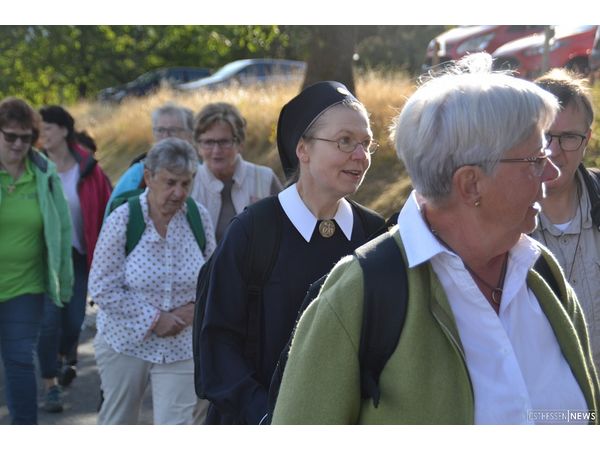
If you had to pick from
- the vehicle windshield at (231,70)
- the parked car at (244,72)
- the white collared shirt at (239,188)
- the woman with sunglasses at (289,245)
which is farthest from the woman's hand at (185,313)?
the vehicle windshield at (231,70)

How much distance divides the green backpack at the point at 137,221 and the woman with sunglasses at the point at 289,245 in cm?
164

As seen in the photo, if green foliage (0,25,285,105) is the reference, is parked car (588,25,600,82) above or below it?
above

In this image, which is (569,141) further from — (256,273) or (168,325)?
(168,325)

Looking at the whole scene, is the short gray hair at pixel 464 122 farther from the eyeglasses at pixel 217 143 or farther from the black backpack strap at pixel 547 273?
the eyeglasses at pixel 217 143

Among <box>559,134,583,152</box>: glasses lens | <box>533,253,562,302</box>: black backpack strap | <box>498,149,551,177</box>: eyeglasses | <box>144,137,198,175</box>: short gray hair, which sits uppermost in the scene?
<box>498,149,551,177</box>: eyeglasses

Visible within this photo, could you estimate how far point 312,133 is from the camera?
4.27 metres

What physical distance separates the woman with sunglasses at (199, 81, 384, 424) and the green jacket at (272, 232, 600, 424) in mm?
1191

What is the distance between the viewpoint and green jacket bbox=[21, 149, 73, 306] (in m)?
6.84

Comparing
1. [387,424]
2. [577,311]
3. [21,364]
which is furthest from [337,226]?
[21,364]

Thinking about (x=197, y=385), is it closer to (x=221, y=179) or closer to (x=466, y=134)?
(x=466, y=134)

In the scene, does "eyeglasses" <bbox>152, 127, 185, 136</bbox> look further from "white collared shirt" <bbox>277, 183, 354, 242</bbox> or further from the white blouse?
"white collared shirt" <bbox>277, 183, 354, 242</bbox>

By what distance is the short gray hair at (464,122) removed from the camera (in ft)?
8.68

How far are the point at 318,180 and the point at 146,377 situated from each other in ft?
6.88

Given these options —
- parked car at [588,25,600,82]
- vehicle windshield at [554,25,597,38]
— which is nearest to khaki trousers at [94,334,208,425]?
vehicle windshield at [554,25,597,38]
